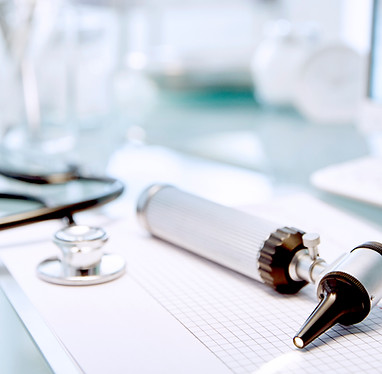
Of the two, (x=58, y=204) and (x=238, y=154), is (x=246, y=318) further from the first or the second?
(x=238, y=154)

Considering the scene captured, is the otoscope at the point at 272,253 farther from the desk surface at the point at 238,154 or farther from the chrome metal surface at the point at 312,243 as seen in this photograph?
the desk surface at the point at 238,154

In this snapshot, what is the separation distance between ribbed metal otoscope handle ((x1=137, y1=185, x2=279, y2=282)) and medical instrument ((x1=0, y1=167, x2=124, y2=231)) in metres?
0.05

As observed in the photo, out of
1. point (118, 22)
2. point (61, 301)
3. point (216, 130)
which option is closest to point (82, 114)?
point (216, 130)

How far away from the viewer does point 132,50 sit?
190 centimetres

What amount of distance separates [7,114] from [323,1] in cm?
101

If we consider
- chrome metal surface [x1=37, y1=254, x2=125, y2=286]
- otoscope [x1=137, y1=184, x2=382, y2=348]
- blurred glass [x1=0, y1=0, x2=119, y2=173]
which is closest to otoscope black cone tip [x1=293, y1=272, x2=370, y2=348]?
otoscope [x1=137, y1=184, x2=382, y2=348]

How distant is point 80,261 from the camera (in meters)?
0.44

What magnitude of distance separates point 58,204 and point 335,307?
0.94ft

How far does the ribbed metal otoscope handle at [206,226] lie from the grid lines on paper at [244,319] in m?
0.01

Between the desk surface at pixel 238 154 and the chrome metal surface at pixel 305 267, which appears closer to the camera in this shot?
the chrome metal surface at pixel 305 267

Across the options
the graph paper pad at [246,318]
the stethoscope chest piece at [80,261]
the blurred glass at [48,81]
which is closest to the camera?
the graph paper pad at [246,318]

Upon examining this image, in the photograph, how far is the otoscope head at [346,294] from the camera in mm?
340

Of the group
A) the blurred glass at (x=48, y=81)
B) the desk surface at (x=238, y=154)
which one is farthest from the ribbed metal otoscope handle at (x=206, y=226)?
the blurred glass at (x=48, y=81)

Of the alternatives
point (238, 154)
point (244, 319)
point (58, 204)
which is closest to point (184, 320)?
point (244, 319)
